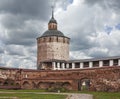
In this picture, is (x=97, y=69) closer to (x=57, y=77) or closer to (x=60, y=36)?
(x=57, y=77)

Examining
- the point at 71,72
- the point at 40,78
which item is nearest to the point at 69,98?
the point at 71,72

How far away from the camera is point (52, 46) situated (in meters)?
59.0

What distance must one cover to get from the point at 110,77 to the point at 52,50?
74.3 ft

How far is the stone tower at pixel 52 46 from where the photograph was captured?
5888cm

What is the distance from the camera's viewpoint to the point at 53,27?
61.6 meters

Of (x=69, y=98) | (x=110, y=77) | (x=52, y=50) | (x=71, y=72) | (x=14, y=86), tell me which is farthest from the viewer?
(x=52, y=50)

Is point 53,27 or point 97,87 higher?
point 53,27

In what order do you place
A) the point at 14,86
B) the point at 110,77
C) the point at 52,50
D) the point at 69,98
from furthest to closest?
the point at 52,50 → the point at 14,86 → the point at 110,77 → the point at 69,98

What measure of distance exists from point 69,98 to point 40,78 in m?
22.3

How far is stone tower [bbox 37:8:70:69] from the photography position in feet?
193

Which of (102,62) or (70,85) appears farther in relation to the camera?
(102,62)

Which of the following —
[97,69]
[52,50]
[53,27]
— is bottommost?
[97,69]

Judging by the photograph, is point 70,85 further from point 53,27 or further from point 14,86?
point 53,27

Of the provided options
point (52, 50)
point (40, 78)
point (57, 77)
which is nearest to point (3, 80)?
point (40, 78)
